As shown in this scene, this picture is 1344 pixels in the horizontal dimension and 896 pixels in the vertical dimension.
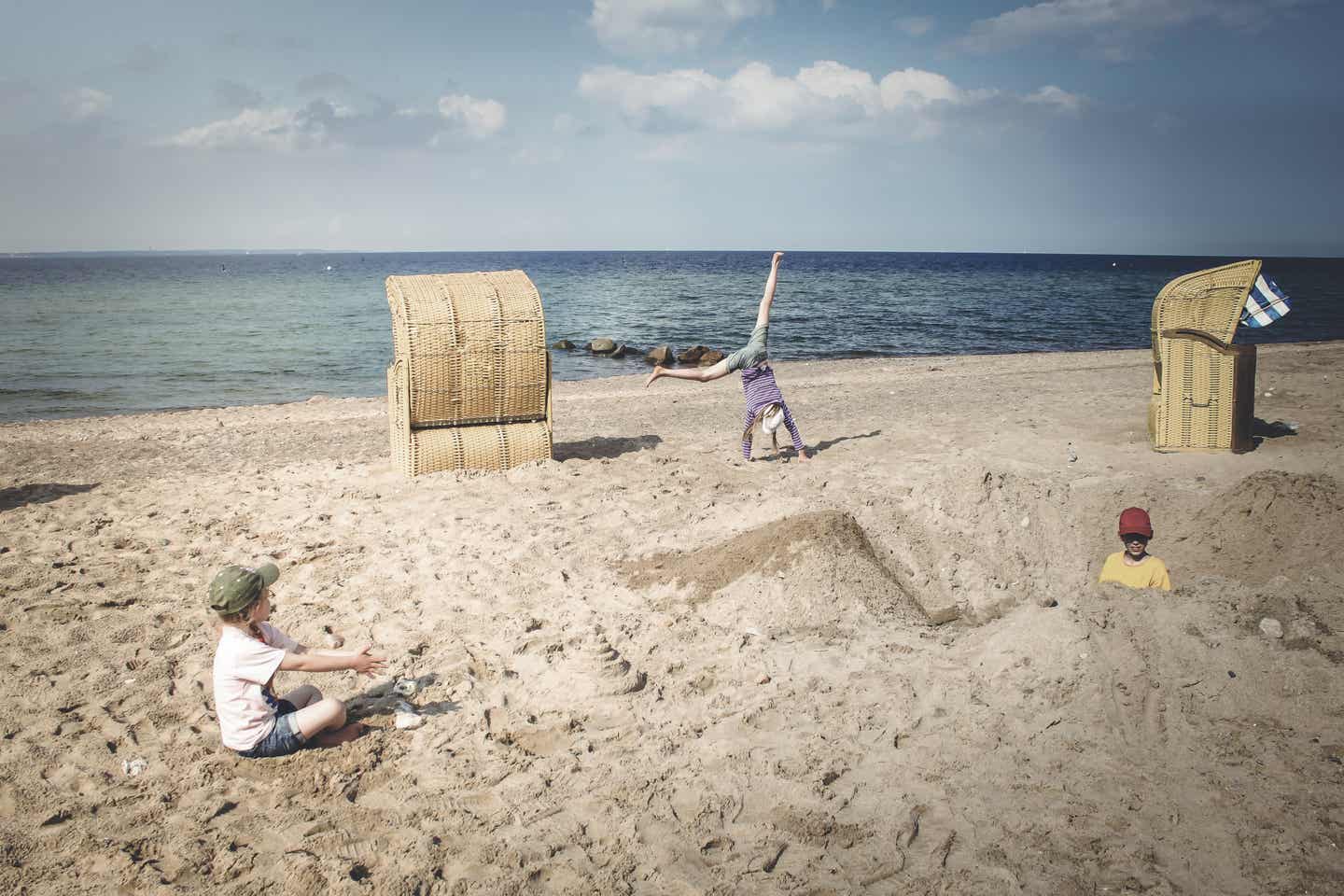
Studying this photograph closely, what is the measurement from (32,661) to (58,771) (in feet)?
4.61

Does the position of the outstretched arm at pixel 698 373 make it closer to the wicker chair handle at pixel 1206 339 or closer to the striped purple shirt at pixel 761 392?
the striped purple shirt at pixel 761 392

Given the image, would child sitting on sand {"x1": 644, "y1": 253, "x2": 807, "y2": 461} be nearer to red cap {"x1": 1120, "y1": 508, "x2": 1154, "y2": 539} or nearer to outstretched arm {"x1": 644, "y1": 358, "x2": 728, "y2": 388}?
outstretched arm {"x1": 644, "y1": 358, "x2": 728, "y2": 388}

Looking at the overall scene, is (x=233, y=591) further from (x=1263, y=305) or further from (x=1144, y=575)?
(x=1263, y=305)

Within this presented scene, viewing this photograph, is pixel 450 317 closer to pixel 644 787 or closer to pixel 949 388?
pixel 644 787

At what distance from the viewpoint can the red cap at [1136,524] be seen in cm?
559

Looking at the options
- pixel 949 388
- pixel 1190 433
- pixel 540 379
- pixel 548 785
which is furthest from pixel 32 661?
pixel 949 388

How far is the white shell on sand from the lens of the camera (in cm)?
435

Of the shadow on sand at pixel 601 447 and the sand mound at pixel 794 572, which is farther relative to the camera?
the shadow on sand at pixel 601 447

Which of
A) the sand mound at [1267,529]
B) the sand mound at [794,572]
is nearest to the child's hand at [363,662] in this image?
the sand mound at [794,572]

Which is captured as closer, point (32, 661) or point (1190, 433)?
point (32, 661)

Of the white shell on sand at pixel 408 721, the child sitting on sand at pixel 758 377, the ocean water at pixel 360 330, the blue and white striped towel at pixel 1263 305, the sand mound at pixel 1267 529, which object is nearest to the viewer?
the white shell on sand at pixel 408 721

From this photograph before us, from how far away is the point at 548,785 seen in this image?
3.87 meters

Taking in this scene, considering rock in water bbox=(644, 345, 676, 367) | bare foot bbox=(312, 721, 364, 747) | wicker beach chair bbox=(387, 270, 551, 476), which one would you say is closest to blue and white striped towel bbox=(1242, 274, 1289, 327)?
wicker beach chair bbox=(387, 270, 551, 476)

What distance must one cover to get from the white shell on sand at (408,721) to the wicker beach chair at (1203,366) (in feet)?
27.3
